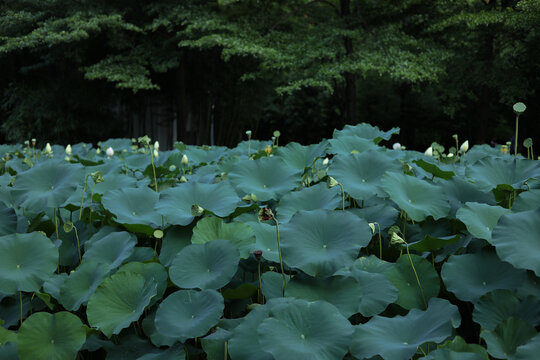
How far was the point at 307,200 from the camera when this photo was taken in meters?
1.24

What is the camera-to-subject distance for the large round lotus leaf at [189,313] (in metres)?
0.87

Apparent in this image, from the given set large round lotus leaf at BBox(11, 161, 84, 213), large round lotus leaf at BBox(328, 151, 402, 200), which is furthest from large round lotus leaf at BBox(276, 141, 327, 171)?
large round lotus leaf at BBox(11, 161, 84, 213)

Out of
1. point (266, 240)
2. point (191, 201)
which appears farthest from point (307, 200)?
point (191, 201)

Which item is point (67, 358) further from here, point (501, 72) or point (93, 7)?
point (93, 7)

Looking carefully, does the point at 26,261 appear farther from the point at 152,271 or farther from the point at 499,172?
the point at 499,172

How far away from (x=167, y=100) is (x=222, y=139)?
1964mm

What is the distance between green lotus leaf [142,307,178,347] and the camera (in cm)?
89

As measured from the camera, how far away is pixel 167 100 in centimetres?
1293

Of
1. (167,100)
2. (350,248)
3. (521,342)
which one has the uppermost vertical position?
(350,248)

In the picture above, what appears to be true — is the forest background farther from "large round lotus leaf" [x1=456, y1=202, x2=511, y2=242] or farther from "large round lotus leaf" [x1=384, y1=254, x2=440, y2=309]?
"large round lotus leaf" [x1=384, y1=254, x2=440, y2=309]

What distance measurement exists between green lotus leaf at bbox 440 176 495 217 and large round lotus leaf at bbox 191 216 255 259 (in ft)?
1.78

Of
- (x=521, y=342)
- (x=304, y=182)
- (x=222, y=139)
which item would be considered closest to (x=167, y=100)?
(x=222, y=139)

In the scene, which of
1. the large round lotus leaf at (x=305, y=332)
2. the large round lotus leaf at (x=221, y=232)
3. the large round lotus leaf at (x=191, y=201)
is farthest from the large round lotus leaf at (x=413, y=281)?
the large round lotus leaf at (x=191, y=201)

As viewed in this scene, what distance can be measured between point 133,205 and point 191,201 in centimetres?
19
